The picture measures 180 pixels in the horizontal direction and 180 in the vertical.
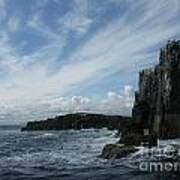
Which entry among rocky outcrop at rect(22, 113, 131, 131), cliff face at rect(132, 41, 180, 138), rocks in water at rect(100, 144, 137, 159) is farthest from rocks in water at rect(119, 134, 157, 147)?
rocky outcrop at rect(22, 113, 131, 131)

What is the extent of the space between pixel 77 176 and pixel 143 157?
30.2ft

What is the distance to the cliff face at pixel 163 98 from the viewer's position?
2640 inches

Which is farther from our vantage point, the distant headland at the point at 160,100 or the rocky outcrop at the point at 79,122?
the rocky outcrop at the point at 79,122

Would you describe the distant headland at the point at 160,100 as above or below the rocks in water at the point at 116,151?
above

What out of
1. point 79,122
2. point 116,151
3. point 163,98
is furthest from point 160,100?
point 79,122

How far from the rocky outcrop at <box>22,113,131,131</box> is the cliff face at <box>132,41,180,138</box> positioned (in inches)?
3083

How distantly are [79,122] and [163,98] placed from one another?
91819 mm

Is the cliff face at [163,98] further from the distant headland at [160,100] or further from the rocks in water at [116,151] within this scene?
the rocks in water at [116,151]

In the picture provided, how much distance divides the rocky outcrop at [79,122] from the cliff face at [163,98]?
78.3 meters

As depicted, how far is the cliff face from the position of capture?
67050 mm

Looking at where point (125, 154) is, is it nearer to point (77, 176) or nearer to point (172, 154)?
point (172, 154)

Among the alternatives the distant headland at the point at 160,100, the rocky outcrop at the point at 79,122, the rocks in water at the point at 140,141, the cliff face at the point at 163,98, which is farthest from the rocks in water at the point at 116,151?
the rocky outcrop at the point at 79,122

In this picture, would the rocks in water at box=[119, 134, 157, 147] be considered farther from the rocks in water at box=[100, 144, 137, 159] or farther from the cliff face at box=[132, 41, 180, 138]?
the cliff face at box=[132, 41, 180, 138]

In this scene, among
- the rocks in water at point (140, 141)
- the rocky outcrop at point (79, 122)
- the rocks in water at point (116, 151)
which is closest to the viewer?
the rocks in water at point (116, 151)
